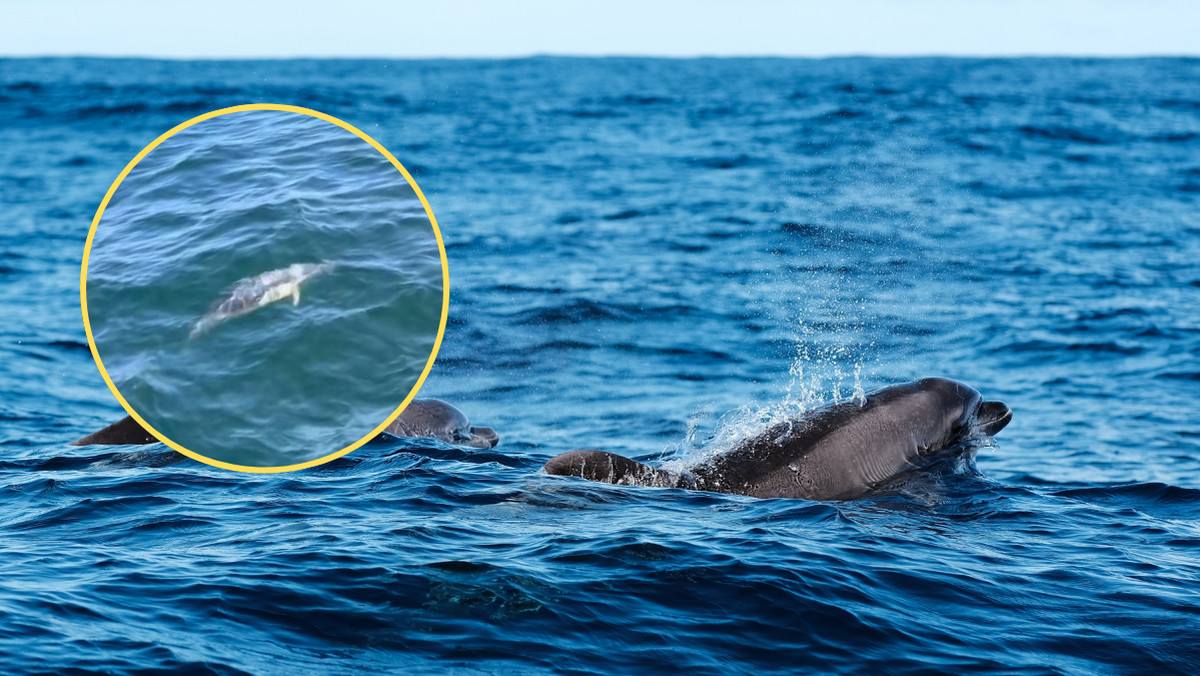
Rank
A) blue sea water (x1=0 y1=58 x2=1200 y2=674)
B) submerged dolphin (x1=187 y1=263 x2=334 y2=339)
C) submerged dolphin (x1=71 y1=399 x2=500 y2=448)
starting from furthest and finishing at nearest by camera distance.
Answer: submerged dolphin (x1=71 y1=399 x2=500 y2=448)
blue sea water (x1=0 y1=58 x2=1200 y2=674)
submerged dolphin (x1=187 y1=263 x2=334 y2=339)

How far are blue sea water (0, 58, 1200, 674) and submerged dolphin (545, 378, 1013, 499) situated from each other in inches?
11.1

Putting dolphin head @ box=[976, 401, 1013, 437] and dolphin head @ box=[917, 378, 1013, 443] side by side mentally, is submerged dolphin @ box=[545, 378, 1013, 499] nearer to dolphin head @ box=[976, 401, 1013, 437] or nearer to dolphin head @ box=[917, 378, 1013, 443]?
dolphin head @ box=[917, 378, 1013, 443]

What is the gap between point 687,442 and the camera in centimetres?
1307

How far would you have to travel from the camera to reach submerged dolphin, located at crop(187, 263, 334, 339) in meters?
6.73

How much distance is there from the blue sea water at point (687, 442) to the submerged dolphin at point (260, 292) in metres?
1.89

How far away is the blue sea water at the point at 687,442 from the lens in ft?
23.9

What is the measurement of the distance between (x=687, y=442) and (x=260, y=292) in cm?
703

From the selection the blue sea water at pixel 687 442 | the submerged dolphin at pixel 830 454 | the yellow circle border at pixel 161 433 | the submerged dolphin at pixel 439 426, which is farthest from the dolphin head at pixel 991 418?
the yellow circle border at pixel 161 433

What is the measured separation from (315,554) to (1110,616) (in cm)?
550

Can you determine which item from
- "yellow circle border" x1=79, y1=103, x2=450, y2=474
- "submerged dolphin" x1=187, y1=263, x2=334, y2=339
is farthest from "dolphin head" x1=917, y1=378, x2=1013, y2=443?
"submerged dolphin" x1=187, y1=263, x2=334, y2=339

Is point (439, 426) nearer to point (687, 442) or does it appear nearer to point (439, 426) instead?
point (439, 426)

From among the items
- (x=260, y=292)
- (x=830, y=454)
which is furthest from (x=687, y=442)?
(x=260, y=292)

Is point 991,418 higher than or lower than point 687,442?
higher

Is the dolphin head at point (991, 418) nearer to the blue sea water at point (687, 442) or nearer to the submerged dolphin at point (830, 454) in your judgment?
the submerged dolphin at point (830, 454)
